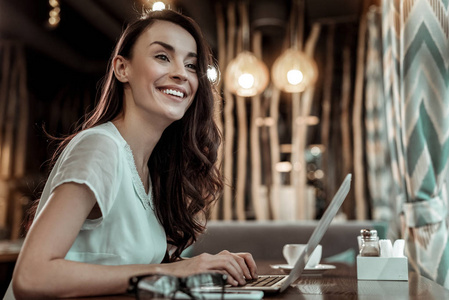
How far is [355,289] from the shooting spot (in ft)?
3.81

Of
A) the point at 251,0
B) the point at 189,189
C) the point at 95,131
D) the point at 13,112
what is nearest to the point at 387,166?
the point at 251,0

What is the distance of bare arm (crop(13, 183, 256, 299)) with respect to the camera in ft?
3.28

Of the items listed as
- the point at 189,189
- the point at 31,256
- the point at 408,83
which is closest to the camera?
the point at 31,256

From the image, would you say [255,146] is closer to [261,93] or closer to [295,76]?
[261,93]

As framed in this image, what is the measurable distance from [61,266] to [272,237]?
2191 millimetres

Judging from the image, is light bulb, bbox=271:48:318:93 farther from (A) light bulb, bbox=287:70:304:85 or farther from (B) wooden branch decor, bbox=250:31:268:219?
(B) wooden branch decor, bbox=250:31:268:219

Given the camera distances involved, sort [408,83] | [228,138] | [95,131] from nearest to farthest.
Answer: [95,131] → [408,83] → [228,138]

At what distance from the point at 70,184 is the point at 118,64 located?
662 millimetres

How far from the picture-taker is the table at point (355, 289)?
3.39ft

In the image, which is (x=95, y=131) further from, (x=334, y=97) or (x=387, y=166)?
(x=334, y=97)

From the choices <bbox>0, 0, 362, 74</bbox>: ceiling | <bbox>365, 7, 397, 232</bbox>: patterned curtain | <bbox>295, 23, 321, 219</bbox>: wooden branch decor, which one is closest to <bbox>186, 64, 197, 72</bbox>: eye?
<bbox>0, 0, 362, 74</bbox>: ceiling

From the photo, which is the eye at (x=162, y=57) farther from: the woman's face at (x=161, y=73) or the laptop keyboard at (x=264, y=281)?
the laptop keyboard at (x=264, y=281)

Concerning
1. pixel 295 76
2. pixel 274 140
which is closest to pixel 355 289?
pixel 295 76

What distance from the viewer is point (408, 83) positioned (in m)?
1.96
